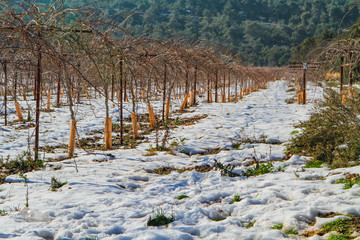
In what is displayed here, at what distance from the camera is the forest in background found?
275ft

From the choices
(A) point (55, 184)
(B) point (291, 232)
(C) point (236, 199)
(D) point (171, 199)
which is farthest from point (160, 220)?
(A) point (55, 184)

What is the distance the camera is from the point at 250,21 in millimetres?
124938

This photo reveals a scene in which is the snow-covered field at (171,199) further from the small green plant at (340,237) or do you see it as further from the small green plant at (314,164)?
the small green plant at (340,237)

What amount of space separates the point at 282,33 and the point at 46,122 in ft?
339

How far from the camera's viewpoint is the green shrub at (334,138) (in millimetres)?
4992

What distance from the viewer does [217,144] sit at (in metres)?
7.75

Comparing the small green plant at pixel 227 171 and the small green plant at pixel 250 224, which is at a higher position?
→ the small green plant at pixel 227 171

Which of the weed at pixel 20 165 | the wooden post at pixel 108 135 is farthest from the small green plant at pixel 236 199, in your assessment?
the wooden post at pixel 108 135

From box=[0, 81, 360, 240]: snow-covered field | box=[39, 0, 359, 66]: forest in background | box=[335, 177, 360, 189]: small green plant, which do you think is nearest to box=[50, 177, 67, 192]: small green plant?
box=[0, 81, 360, 240]: snow-covered field

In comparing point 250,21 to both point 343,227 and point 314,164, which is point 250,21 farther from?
point 343,227

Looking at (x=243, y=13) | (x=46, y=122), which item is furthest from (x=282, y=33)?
(x=46, y=122)

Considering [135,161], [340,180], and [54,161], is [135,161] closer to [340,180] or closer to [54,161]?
[54,161]

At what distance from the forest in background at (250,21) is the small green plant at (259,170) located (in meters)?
68.7

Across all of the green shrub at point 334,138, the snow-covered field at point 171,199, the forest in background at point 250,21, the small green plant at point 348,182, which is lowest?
the snow-covered field at point 171,199
